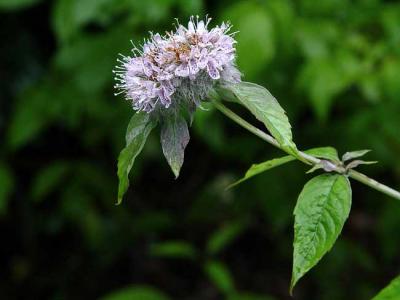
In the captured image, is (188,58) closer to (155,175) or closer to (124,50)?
(124,50)

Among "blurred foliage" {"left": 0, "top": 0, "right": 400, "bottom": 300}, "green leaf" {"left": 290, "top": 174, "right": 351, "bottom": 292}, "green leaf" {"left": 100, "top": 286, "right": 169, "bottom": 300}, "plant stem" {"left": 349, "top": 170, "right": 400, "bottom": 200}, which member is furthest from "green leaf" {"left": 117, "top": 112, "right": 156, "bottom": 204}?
"green leaf" {"left": 100, "top": 286, "right": 169, "bottom": 300}

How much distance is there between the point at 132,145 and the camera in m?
1.46

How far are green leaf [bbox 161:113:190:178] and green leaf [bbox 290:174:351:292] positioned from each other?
0.27 m

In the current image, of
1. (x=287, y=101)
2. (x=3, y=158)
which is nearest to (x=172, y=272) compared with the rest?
(x=3, y=158)

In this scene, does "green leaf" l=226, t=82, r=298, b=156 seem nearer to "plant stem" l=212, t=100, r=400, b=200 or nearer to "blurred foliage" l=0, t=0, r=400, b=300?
"plant stem" l=212, t=100, r=400, b=200

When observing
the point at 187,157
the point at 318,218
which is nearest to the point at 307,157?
the point at 318,218

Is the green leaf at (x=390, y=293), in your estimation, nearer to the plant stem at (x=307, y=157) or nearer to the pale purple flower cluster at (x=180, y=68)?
the plant stem at (x=307, y=157)

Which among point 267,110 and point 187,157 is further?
point 187,157

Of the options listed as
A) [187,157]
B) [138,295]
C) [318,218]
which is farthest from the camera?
[187,157]

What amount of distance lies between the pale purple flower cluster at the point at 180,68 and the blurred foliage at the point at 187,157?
113 cm

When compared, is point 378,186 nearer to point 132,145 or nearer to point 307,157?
point 307,157

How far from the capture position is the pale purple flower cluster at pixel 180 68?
4.79 ft

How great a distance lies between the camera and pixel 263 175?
Result: 12.3ft

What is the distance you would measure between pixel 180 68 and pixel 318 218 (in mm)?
425
